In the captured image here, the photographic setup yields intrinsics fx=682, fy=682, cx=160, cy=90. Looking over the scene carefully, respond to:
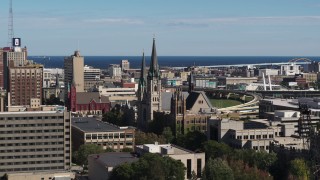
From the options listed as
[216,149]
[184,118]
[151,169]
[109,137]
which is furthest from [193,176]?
[184,118]

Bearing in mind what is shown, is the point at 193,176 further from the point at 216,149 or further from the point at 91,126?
the point at 91,126

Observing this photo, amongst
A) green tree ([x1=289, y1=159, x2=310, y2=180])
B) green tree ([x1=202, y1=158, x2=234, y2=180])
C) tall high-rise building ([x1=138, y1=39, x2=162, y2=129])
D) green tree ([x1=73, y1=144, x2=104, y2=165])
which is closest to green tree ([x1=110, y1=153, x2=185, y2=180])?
green tree ([x1=202, y1=158, x2=234, y2=180])

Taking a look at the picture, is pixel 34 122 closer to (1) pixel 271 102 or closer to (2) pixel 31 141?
(2) pixel 31 141

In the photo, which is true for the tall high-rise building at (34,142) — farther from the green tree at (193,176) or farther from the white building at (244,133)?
the white building at (244,133)

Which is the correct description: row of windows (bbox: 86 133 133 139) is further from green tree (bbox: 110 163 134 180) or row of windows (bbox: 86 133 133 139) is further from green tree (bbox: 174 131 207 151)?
green tree (bbox: 110 163 134 180)

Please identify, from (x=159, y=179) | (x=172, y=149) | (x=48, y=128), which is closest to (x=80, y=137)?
(x=48, y=128)
